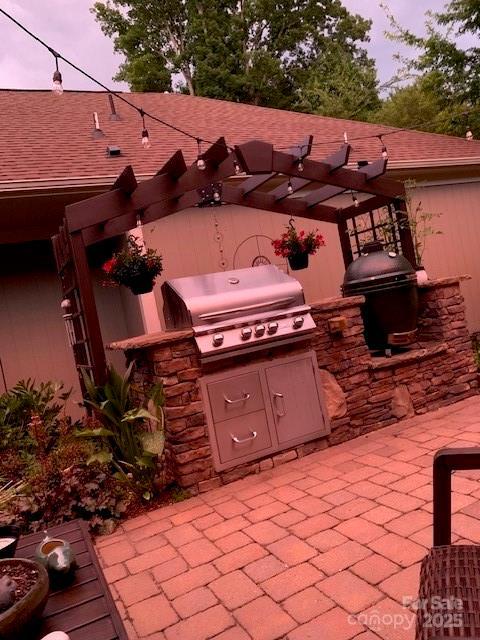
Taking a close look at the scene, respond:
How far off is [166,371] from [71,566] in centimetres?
199

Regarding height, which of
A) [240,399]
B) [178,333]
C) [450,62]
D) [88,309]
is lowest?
[240,399]

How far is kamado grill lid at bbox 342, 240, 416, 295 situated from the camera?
14.5 feet

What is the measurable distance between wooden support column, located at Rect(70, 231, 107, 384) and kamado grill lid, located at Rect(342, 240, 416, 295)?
2.54 m

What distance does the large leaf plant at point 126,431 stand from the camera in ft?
11.1

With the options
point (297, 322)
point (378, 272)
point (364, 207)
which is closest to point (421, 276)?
point (378, 272)

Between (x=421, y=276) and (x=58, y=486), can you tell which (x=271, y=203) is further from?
(x=58, y=486)

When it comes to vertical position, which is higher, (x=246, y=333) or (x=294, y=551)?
(x=246, y=333)

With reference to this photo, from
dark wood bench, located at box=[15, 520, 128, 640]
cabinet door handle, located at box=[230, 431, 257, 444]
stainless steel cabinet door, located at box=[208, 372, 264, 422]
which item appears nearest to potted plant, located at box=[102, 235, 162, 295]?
stainless steel cabinet door, located at box=[208, 372, 264, 422]

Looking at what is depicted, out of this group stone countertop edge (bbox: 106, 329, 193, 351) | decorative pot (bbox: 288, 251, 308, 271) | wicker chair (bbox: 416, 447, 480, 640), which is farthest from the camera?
decorative pot (bbox: 288, 251, 308, 271)

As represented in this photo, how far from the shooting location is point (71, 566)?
1.52 metres

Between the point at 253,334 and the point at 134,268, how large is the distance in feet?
4.26

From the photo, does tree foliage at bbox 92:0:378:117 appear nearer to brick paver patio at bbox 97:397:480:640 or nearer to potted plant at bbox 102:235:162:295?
potted plant at bbox 102:235:162:295

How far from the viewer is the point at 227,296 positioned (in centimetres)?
365

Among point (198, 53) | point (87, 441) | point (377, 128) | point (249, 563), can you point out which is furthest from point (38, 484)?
point (198, 53)
